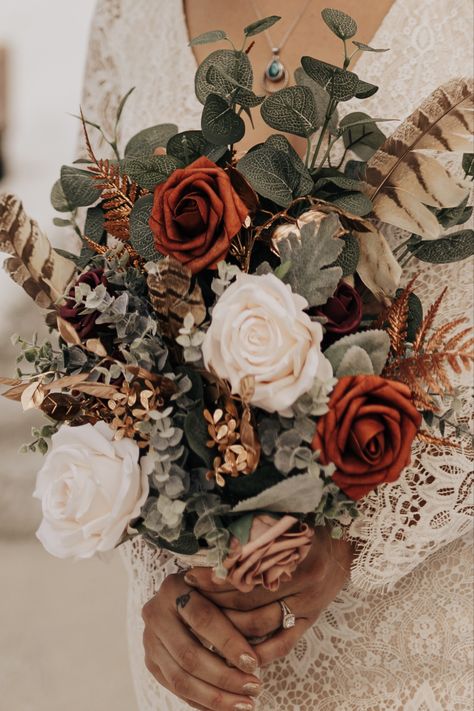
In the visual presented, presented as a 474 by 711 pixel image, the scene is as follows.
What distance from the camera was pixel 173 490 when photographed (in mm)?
601

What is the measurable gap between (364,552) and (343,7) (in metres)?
0.64

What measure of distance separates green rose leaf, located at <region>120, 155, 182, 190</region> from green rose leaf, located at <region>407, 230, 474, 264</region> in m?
0.24

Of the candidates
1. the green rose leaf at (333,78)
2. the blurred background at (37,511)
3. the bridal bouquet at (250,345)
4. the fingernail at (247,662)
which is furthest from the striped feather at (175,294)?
the blurred background at (37,511)

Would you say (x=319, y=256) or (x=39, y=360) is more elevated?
(x=319, y=256)

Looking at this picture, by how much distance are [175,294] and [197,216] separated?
67mm

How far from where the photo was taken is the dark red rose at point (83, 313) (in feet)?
2.16

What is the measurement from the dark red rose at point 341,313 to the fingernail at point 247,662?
1.08ft

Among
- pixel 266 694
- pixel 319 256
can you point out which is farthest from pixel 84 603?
pixel 319 256

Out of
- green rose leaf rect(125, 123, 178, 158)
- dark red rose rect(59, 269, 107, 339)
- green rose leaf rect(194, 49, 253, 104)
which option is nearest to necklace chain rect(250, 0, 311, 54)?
green rose leaf rect(125, 123, 178, 158)

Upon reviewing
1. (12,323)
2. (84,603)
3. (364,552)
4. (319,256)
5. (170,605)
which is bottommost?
(84,603)

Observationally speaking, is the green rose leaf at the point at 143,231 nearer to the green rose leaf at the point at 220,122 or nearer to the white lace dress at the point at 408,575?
the green rose leaf at the point at 220,122

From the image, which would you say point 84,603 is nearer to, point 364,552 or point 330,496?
point 364,552

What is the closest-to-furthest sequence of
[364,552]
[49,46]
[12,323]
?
[364,552] < [12,323] < [49,46]

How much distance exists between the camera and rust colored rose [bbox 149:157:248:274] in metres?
0.60
